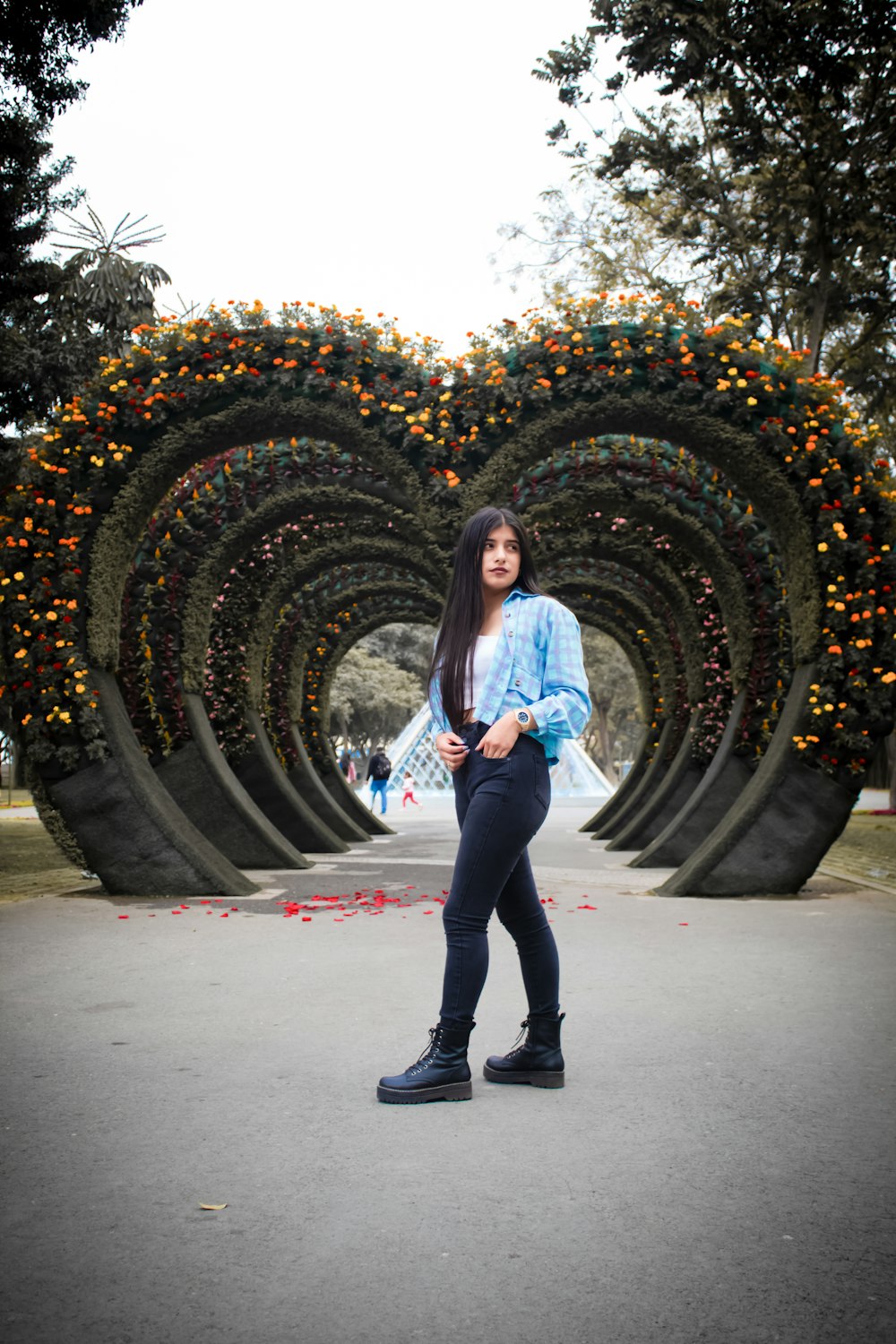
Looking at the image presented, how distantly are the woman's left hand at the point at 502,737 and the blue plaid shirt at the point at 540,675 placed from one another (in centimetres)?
9

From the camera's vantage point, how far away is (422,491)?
964 cm

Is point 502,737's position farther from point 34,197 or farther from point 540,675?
point 34,197

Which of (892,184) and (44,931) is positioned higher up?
(892,184)

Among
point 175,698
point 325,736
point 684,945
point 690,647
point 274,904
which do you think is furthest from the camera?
point 325,736

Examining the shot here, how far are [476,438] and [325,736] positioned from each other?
11.1 meters

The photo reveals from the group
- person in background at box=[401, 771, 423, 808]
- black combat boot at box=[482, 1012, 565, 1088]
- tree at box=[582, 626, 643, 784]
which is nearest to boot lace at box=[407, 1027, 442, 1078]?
black combat boot at box=[482, 1012, 565, 1088]

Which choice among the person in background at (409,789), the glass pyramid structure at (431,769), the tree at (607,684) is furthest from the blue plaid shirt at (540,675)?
the tree at (607,684)

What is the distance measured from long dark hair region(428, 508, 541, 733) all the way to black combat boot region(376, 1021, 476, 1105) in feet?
3.33

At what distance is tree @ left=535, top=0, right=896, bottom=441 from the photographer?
38.6 feet

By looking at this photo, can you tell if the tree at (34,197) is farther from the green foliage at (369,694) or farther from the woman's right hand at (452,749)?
the green foliage at (369,694)

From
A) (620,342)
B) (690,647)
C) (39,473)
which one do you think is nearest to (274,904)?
(39,473)

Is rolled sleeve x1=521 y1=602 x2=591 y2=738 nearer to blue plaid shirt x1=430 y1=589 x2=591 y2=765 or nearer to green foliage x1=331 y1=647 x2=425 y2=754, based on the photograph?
blue plaid shirt x1=430 y1=589 x2=591 y2=765

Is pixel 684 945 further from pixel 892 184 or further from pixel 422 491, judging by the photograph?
pixel 892 184

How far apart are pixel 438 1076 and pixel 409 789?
32.3 m
